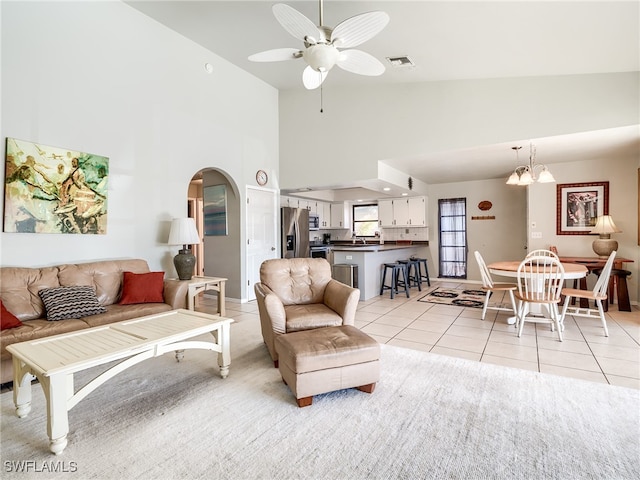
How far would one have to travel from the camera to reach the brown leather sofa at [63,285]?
8.26ft

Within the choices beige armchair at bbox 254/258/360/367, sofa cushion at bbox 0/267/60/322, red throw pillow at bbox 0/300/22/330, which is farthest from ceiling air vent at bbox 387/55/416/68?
red throw pillow at bbox 0/300/22/330

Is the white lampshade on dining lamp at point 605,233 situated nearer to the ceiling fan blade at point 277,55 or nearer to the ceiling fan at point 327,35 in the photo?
the ceiling fan at point 327,35

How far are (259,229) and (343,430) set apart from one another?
4.48 meters

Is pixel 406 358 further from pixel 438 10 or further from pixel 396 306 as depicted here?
pixel 438 10

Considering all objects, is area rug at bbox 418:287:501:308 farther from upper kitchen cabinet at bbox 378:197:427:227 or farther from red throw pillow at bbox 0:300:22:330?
red throw pillow at bbox 0:300:22:330

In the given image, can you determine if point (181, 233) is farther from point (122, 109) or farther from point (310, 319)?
point (310, 319)

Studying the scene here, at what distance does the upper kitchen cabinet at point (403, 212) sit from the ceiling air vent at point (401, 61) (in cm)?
399

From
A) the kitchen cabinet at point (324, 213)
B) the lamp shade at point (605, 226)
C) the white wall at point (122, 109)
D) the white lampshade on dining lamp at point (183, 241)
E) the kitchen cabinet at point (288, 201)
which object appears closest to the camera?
the white wall at point (122, 109)

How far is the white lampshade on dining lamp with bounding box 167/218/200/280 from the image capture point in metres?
4.11

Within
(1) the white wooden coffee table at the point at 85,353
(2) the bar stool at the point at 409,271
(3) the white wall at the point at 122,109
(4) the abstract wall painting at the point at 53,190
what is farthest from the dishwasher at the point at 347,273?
(4) the abstract wall painting at the point at 53,190

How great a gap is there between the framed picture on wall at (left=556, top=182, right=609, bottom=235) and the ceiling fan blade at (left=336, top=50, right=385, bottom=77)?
483 cm

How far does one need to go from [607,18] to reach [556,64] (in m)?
0.84

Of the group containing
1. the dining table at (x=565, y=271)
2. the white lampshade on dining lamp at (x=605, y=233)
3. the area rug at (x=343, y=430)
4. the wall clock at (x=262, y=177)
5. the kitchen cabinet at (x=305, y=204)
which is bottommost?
the area rug at (x=343, y=430)

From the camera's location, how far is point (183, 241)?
13.8ft
